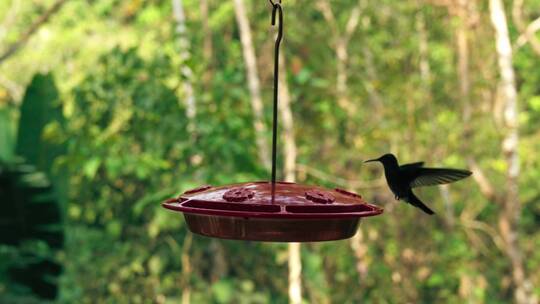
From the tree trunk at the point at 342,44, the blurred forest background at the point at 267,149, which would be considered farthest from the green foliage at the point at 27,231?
the tree trunk at the point at 342,44

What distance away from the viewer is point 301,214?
2400 millimetres

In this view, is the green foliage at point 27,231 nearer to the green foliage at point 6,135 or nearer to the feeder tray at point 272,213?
the green foliage at point 6,135

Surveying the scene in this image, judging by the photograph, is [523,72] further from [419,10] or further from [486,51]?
[419,10]

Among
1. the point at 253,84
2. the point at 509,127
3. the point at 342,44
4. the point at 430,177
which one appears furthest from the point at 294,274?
the point at 342,44

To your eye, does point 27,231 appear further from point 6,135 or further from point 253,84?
point 253,84

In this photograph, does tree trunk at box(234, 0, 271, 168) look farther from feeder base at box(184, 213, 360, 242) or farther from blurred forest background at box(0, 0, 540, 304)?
feeder base at box(184, 213, 360, 242)

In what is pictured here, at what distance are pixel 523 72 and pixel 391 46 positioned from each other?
2.09 metres

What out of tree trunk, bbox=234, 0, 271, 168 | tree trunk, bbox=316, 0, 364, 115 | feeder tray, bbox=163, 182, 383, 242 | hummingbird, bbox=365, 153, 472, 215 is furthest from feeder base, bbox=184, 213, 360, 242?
tree trunk, bbox=316, 0, 364, 115

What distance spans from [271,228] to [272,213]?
0.10m

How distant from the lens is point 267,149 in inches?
307

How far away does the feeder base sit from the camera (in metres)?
2.44

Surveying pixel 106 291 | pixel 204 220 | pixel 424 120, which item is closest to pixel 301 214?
pixel 204 220

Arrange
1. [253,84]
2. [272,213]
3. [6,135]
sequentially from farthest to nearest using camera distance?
[6,135] < [253,84] < [272,213]

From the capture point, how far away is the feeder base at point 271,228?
2.44 meters
